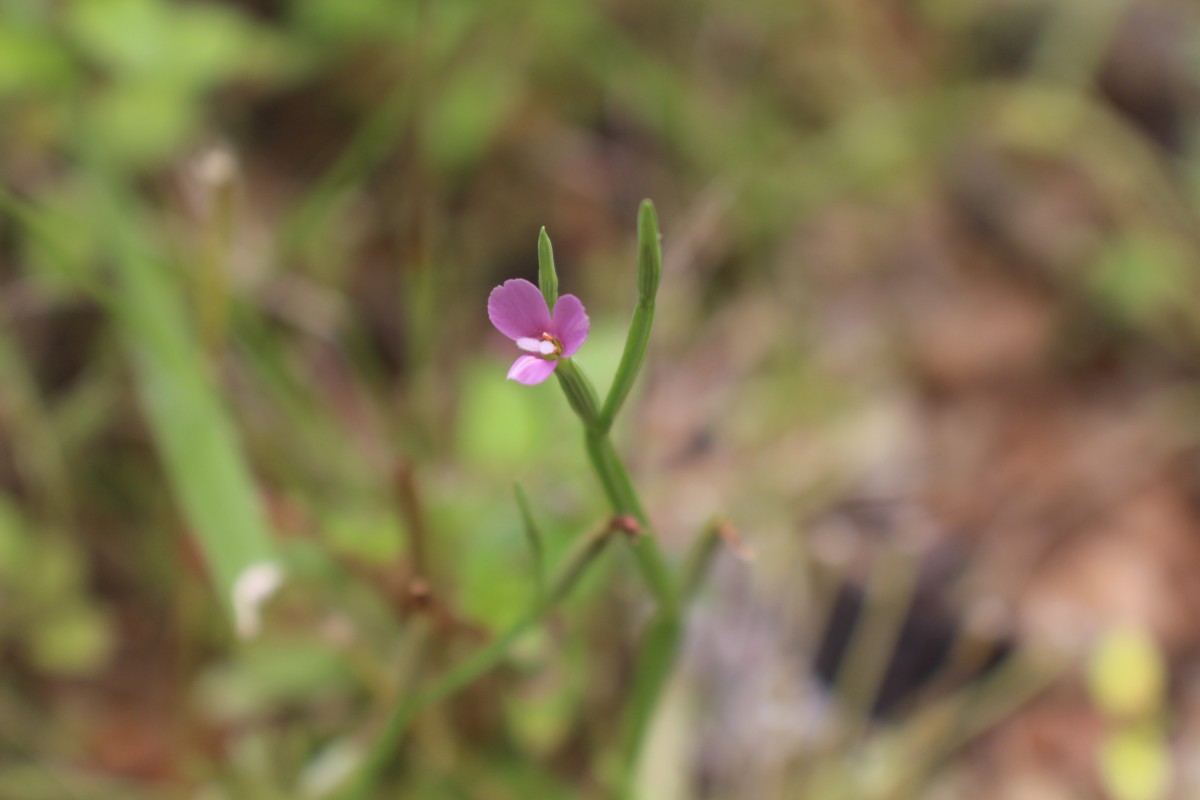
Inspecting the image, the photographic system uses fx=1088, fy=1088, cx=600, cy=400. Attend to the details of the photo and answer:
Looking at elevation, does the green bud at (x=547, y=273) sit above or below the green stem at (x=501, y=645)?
above

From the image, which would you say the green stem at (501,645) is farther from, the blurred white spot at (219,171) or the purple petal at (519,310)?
the blurred white spot at (219,171)

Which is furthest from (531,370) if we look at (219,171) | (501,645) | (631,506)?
(219,171)

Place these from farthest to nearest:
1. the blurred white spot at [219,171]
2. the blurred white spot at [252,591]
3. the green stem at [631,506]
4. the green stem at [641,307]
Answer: the blurred white spot at [219,171] < the blurred white spot at [252,591] < the green stem at [631,506] < the green stem at [641,307]

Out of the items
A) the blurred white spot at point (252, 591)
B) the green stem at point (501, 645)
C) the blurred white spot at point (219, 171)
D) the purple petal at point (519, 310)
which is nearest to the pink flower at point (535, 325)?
the purple petal at point (519, 310)

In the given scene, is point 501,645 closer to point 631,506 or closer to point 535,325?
point 631,506

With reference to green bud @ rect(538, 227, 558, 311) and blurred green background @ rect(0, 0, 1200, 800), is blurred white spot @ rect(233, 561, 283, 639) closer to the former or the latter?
blurred green background @ rect(0, 0, 1200, 800)

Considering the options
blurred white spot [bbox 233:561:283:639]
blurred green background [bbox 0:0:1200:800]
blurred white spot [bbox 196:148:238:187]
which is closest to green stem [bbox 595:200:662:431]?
blurred green background [bbox 0:0:1200:800]

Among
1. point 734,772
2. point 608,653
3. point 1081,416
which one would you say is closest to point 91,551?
point 608,653
